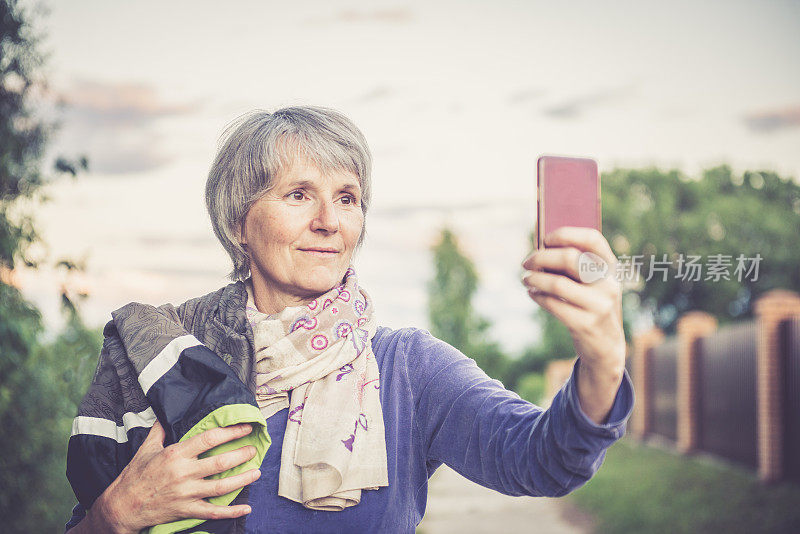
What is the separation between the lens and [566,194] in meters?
1.45

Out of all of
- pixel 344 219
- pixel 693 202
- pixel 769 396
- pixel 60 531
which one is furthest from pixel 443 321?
pixel 344 219

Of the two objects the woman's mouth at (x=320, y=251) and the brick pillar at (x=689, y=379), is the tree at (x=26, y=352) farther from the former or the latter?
the brick pillar at (x=689, y=379)

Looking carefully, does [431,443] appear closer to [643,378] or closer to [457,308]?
[643,378]

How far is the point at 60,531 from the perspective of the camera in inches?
230

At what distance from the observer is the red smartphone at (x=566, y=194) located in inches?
56.5

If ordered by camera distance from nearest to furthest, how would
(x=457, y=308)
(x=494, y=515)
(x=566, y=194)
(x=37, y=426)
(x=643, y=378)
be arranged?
(x=566, y=194), (x=37, y=426), (x=494, y=515), (x=643, y=378), (x=457, y=308)

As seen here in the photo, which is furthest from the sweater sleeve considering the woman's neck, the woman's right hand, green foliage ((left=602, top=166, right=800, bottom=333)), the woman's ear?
green foliage ((left=602, top=166, right=800, bottom=333))

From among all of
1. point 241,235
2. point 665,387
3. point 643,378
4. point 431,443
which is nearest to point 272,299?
point 241,235

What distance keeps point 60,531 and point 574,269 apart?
577 centimetres

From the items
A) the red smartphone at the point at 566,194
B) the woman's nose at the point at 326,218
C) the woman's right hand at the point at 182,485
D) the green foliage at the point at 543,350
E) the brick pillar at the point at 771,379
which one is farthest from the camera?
the green foliage at the point at 543,350

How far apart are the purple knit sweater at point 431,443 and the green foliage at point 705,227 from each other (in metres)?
30.1

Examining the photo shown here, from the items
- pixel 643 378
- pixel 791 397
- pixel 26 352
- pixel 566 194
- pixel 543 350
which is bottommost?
pixel 543 350

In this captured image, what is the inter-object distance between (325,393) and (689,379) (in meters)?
12.5

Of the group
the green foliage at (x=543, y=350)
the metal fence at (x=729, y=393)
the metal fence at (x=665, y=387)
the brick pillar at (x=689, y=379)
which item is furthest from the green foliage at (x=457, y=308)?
the metal fence at (x=729, y=393)
